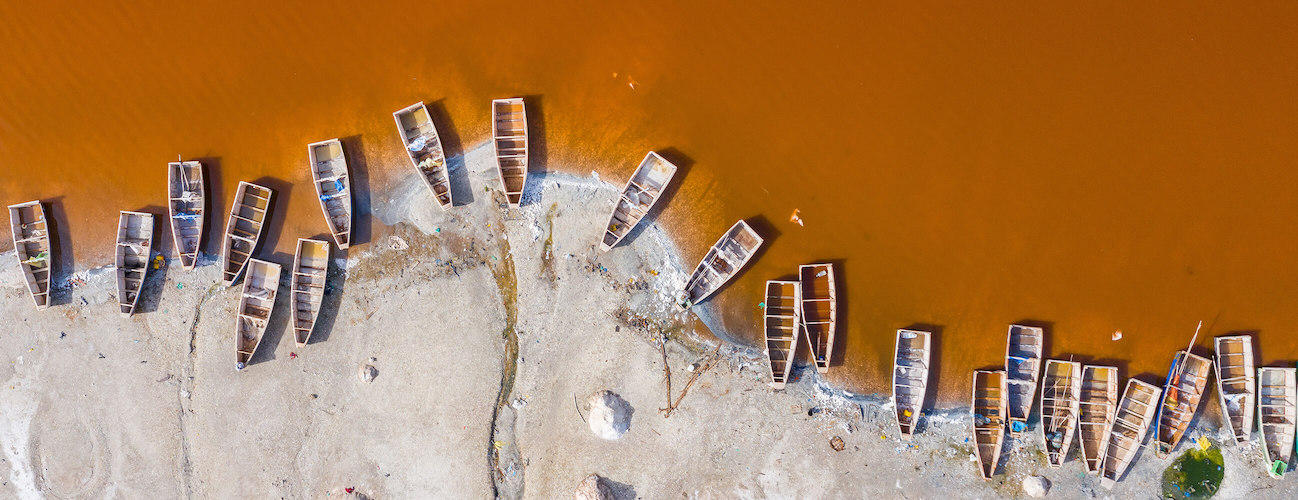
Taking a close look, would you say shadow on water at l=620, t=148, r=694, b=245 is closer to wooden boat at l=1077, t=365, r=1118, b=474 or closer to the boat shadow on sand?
the boat shadow on sand

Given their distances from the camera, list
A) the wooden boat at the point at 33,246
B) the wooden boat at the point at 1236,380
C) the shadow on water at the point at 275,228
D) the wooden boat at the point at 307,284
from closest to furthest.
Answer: the wooden boat at the point at 1236,380, the wooden boat at the point at 307,284, the wooden boat at the point at 33,246, the shadow on water at the point at 275,228

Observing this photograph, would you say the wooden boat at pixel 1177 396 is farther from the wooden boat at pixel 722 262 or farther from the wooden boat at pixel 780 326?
the wooden boat at pixel 722 262

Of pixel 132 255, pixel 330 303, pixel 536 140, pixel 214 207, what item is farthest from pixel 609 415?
pixel 132 255

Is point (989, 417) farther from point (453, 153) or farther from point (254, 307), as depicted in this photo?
point (254, 307)

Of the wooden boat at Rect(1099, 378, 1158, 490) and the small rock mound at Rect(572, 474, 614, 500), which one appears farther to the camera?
the small rock mound at Rect(572, 474, 614, 500)

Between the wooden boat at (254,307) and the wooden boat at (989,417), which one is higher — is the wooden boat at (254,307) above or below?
above

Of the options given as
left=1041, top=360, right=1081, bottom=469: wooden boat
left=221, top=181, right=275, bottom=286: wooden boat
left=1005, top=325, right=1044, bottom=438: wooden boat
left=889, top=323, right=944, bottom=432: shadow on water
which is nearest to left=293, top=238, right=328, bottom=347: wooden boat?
left=221, top=181, right=275, bottom=286: wooden boat

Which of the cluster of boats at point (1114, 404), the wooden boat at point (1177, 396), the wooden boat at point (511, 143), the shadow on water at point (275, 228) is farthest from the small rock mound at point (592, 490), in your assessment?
the wooden boat at point (1177, 396)
